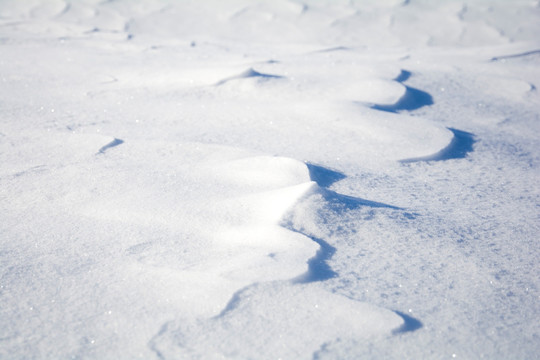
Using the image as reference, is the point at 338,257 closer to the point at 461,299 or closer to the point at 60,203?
the point at 461,299

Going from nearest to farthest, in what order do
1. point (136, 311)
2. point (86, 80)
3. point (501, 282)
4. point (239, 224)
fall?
point (136, 311), point (501, 282), point (239, 224), point (86, 80)

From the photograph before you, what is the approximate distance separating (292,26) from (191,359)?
3370mm

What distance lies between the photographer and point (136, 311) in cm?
96

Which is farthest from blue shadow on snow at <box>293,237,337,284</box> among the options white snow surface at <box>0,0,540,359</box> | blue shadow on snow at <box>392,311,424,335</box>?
blue shadow on snow at <box>392,311,424,335</box>

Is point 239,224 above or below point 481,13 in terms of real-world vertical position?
below

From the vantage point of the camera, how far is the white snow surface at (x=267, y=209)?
0.93m

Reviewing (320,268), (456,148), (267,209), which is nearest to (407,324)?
(320,268)

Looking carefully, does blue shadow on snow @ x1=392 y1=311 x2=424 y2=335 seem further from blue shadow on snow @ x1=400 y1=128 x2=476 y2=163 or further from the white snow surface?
blue shadow on snow @ x1=400 y1=128 x2=476 y2=163

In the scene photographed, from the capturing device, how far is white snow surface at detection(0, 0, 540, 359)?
93 cm

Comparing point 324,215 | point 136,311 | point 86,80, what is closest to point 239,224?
point 324,215

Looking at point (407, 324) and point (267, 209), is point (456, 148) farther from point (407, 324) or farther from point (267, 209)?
point (407, 324)

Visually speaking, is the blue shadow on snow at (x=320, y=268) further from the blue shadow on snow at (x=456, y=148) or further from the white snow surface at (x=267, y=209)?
the blue shadow on snow at (x=456, y=148)

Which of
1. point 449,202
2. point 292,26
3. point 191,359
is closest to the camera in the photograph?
point 191,359

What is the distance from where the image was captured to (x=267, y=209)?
4.22 feet
